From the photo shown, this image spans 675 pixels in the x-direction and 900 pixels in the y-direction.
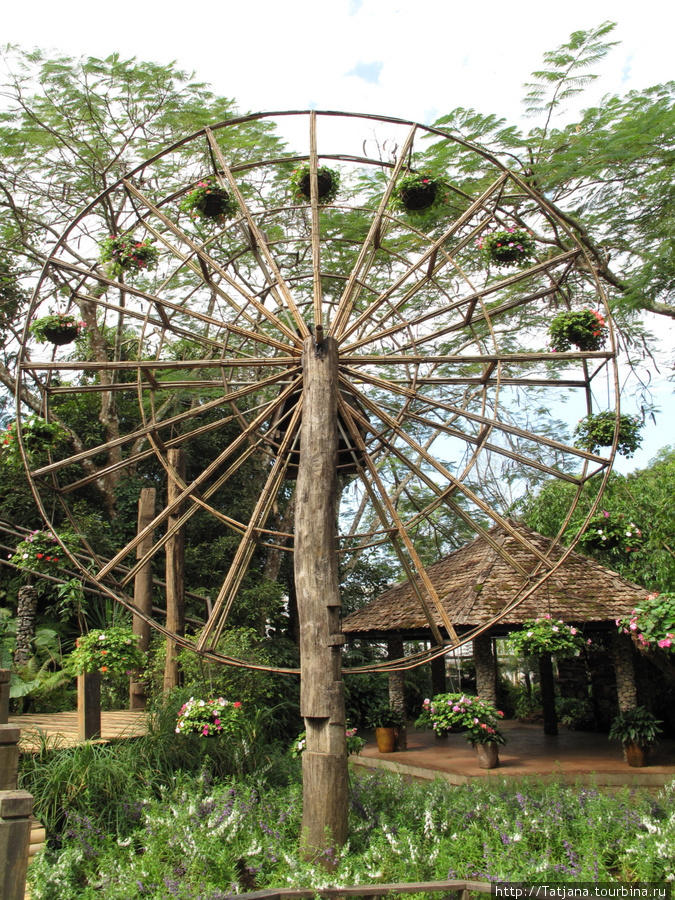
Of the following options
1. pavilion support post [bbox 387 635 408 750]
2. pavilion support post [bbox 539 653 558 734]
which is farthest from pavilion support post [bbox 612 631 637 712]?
pavilion support post [bbox 387 635 408 750]

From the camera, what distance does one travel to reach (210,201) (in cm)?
825

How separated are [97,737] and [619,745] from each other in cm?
996

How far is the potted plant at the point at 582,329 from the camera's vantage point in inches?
302

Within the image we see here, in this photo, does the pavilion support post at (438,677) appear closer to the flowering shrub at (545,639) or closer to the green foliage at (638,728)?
the green foliage at (638,728)

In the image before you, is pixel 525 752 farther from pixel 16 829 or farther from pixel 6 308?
pixel 6 308

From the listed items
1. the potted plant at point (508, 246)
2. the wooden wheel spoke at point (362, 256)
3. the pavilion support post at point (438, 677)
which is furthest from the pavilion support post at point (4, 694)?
the pavilion support post at point (438, 677)

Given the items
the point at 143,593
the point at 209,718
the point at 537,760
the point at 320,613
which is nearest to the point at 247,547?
the point at 320,613

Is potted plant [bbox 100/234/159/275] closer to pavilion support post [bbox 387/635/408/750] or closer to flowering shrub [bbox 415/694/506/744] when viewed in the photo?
flowering shrub [bbox 415/694/506/744]

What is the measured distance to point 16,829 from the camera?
13.5ft

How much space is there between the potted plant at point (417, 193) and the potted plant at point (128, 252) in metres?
2.96

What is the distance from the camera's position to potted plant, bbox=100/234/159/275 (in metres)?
8.27

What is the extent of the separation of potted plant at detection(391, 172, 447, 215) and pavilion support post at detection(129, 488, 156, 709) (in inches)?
214

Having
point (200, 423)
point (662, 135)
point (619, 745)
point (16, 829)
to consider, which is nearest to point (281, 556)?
point (200, 423)

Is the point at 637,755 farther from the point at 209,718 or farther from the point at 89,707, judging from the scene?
the point at 89,707
